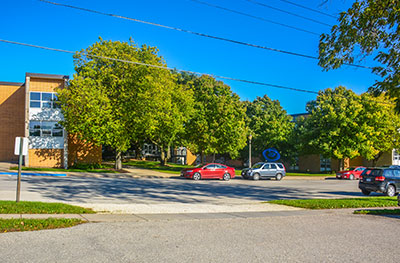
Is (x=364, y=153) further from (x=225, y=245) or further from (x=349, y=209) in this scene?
(x=225, y=245)

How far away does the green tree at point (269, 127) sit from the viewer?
46.7 m

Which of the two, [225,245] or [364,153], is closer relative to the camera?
[225,245]

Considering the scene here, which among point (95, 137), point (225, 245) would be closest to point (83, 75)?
point (95, 137)

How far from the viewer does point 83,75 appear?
3366 cm

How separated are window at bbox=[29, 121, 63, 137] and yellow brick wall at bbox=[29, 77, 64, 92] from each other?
3454 millimetres

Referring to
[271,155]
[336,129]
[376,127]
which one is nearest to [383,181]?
[336,129]

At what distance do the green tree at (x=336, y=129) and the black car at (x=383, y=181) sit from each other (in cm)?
2260

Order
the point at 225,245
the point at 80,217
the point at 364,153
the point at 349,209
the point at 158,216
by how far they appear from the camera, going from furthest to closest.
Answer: the point at 364,153
the point at 349,209
the point at 158,216
the point at 80,217
the point at 225,245

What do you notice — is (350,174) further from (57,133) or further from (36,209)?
(36,209)

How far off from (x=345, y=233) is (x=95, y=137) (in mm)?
27135

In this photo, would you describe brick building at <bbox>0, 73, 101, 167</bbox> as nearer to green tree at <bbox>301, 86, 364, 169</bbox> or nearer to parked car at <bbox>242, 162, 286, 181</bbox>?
parked car at <bbox>242, 162, 286, 181</bbox>

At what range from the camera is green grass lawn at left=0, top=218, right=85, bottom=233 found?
8117 mm

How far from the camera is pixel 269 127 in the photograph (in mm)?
46969

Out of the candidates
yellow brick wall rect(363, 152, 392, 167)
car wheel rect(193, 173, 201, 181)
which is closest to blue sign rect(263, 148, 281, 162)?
yellow brick wall rect(363, 152, 392, 167)
